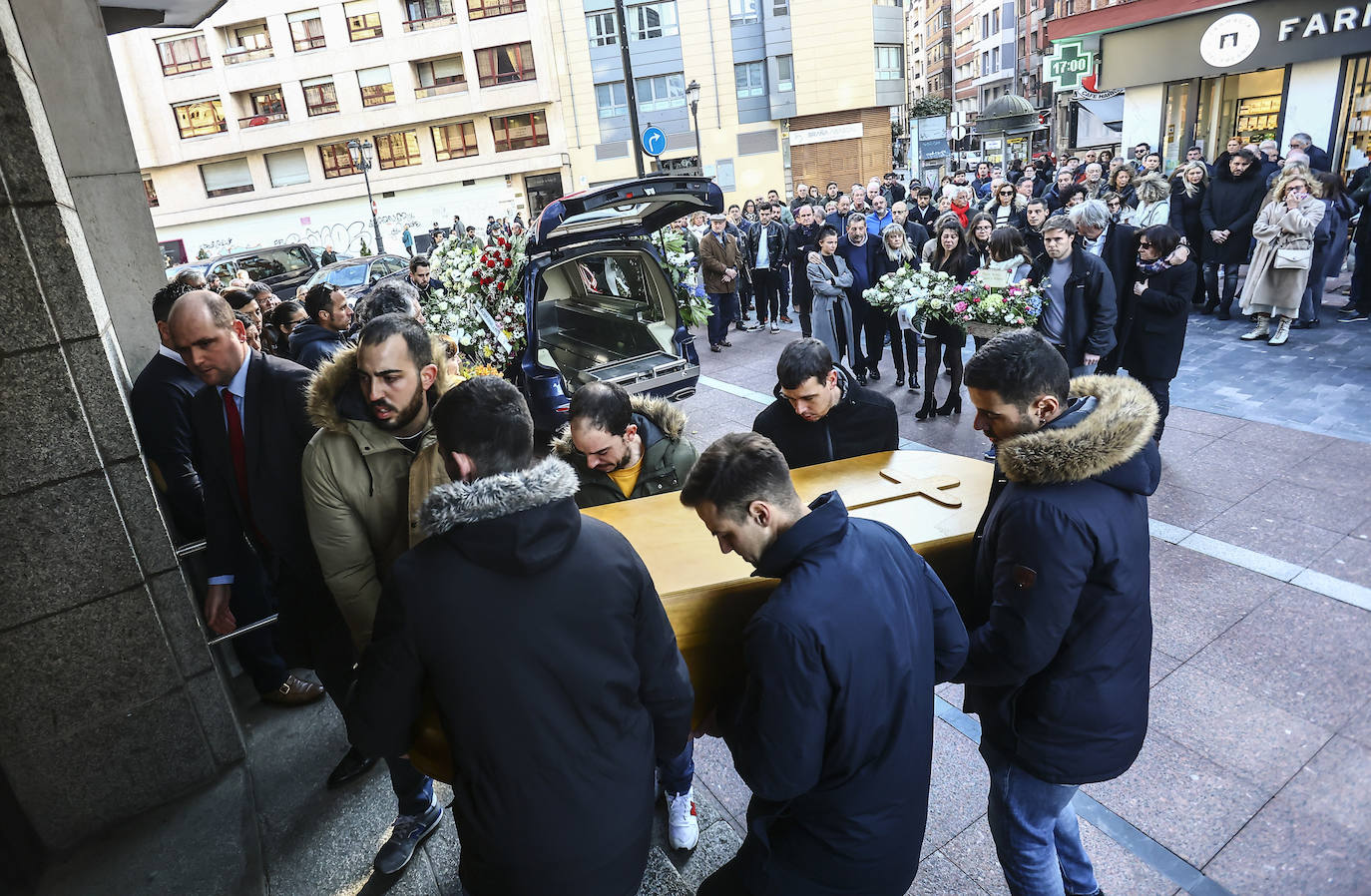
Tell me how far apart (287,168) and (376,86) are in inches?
239

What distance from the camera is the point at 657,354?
8641 millimetres

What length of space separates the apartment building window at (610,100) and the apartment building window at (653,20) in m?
2.54

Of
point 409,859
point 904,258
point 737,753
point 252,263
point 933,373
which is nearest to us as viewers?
point 737,753

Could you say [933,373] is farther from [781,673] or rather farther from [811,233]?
[781,673]

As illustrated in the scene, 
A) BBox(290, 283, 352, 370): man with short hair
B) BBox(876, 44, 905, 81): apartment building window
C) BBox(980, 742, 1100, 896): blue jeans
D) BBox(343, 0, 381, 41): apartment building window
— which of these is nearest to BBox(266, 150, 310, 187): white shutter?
BBox(343, 0, 381, 41): apartment building window

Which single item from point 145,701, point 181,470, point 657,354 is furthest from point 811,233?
point 145,701

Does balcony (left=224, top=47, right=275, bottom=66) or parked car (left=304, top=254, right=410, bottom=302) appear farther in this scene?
balcony (left=224, top=47, right=275, bottom=66)

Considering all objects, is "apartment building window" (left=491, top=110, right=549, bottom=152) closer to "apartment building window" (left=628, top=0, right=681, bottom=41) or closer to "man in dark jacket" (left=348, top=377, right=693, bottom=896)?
"apartment building window" (left=628, top=0, right=681, bottom=41)

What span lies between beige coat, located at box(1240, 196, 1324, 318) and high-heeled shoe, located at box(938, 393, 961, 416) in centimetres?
438

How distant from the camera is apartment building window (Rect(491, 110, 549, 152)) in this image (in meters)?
36.2

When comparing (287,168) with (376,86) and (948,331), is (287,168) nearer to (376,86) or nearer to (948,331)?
(376,86)

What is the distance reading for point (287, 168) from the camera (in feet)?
121

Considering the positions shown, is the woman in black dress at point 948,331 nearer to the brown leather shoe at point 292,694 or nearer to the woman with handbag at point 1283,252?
the woman with handbag at point 1283,252

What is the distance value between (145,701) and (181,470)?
1063 millimetres
